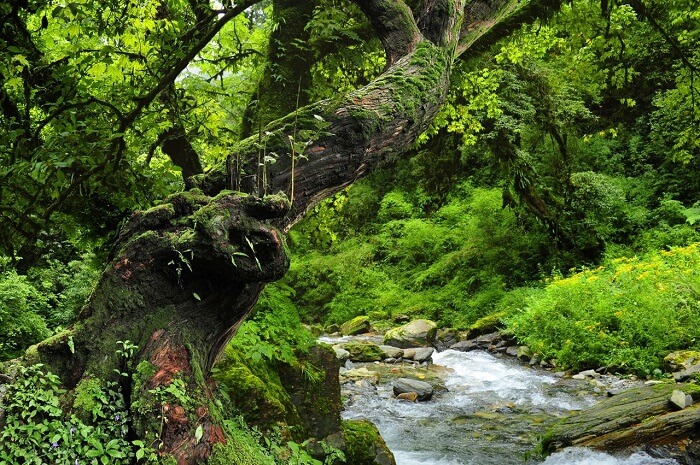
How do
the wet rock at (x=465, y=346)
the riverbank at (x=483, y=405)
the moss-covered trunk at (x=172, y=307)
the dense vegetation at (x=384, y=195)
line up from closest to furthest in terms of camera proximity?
1. the moss-covered trunk at (x=172, y=307)
2. the dense vegetation at (x=384, y=195)
3. the riverbank at (x=483, y=405)
4. the wet rock at (x=465, y=346)

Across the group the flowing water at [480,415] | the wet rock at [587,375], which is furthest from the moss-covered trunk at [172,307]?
the wet rock at [587,375]

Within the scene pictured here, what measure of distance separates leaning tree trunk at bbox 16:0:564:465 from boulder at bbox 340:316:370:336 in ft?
47.7

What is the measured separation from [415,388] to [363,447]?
4.80 meters

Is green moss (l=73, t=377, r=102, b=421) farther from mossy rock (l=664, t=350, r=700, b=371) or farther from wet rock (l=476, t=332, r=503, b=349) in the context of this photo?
wet rock (l=476, t=332, r=503, b=349)

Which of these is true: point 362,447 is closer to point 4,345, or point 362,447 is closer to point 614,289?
point 4,345

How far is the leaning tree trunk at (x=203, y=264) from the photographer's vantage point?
2836 millimetres

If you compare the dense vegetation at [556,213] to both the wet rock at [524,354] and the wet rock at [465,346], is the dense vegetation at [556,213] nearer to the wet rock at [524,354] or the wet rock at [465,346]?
the wet rock at [524,354]

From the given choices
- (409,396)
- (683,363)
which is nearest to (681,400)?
(683,363)

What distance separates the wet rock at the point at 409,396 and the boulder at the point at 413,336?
4337mm

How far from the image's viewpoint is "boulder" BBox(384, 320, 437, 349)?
14727mm

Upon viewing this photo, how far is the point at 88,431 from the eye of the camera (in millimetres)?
2617

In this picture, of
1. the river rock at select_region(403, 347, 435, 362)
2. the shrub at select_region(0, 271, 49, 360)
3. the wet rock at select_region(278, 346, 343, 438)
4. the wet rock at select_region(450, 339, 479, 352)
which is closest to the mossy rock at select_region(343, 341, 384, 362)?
the river rock at select_region(403, 347, 435, 362)

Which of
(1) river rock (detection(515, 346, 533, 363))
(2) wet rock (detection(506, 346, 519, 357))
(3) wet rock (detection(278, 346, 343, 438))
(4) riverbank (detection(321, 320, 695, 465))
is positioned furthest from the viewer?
(2) wet rock (detection(506, 346, 519, 357))

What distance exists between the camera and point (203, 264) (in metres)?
3.05
